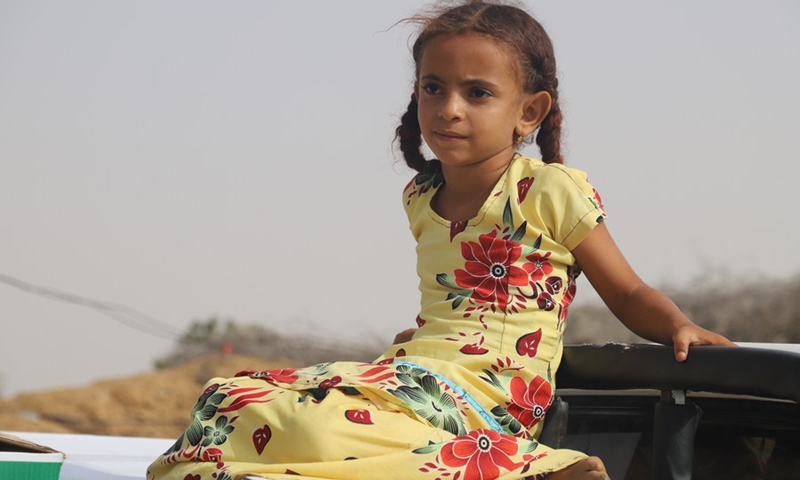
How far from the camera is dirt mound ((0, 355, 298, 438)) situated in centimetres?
1001

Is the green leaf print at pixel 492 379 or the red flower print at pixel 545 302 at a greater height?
the red flower print at pixel 545 302

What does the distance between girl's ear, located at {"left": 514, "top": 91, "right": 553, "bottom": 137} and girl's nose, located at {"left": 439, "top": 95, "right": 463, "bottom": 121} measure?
17cm

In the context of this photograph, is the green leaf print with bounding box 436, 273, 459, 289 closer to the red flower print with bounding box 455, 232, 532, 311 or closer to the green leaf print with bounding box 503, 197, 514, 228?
the red flower print with bounding box 455, 232, 532, 311

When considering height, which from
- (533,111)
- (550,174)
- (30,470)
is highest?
(533,111)

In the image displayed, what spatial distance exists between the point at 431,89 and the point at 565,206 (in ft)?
1.22

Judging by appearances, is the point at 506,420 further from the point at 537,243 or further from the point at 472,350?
the point at 537,243

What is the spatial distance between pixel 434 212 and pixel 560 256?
0.33 meters

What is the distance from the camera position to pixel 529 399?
199 cm

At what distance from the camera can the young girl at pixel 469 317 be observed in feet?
5.36

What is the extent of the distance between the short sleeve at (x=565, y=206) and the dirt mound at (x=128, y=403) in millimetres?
8018

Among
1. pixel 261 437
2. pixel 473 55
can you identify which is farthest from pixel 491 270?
pixel 261 437

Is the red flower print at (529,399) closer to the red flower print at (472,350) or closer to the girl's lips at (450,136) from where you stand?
the red flower print at (472,350)

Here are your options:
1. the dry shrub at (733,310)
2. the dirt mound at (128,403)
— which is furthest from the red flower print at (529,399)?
the dry shrub at (733,310)

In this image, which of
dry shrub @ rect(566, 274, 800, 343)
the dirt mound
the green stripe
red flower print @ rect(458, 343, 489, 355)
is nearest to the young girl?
red flower print @ rect(458, 343, 489, 355)
